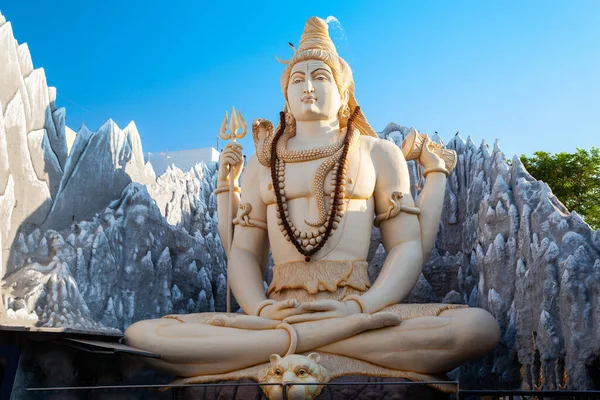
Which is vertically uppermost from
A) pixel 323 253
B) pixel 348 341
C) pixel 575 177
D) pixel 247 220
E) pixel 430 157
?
pixel 575 177

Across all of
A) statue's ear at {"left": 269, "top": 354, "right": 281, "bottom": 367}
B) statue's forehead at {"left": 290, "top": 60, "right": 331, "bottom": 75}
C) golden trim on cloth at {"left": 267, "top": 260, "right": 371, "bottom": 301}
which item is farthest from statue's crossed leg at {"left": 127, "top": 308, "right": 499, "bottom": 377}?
statue's forehead at {"left": 290, "top": 60, "right": 331, "bottom": 75}

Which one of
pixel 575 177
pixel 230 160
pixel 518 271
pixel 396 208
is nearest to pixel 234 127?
pixel 230 160

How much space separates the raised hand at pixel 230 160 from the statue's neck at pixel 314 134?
0.55 metres

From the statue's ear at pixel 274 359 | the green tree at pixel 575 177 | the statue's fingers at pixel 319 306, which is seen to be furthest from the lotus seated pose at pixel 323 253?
the green tree at pixel 575 177

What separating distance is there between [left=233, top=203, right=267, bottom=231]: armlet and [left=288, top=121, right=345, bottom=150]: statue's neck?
707mm

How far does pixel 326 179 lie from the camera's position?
5.98m

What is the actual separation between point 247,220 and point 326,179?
2.85ft

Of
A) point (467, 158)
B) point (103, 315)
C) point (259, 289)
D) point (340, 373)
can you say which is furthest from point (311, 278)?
point (467, 158)

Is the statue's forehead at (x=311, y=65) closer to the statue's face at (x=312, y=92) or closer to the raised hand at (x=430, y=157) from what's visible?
the statue's face at (x=312, y=92)

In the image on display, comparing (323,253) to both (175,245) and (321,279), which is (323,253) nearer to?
(321,279)

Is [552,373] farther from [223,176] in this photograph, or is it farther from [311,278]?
[223,176]

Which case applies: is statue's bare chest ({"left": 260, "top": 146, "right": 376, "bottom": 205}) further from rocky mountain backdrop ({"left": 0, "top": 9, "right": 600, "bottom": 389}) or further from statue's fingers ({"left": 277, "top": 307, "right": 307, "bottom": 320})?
rocky mountain backdrop ({"left": 0, "top": 9, "right": 600, "bottom": 389})

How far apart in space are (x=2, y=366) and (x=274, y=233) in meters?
2.64

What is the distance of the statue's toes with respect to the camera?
5184mm
